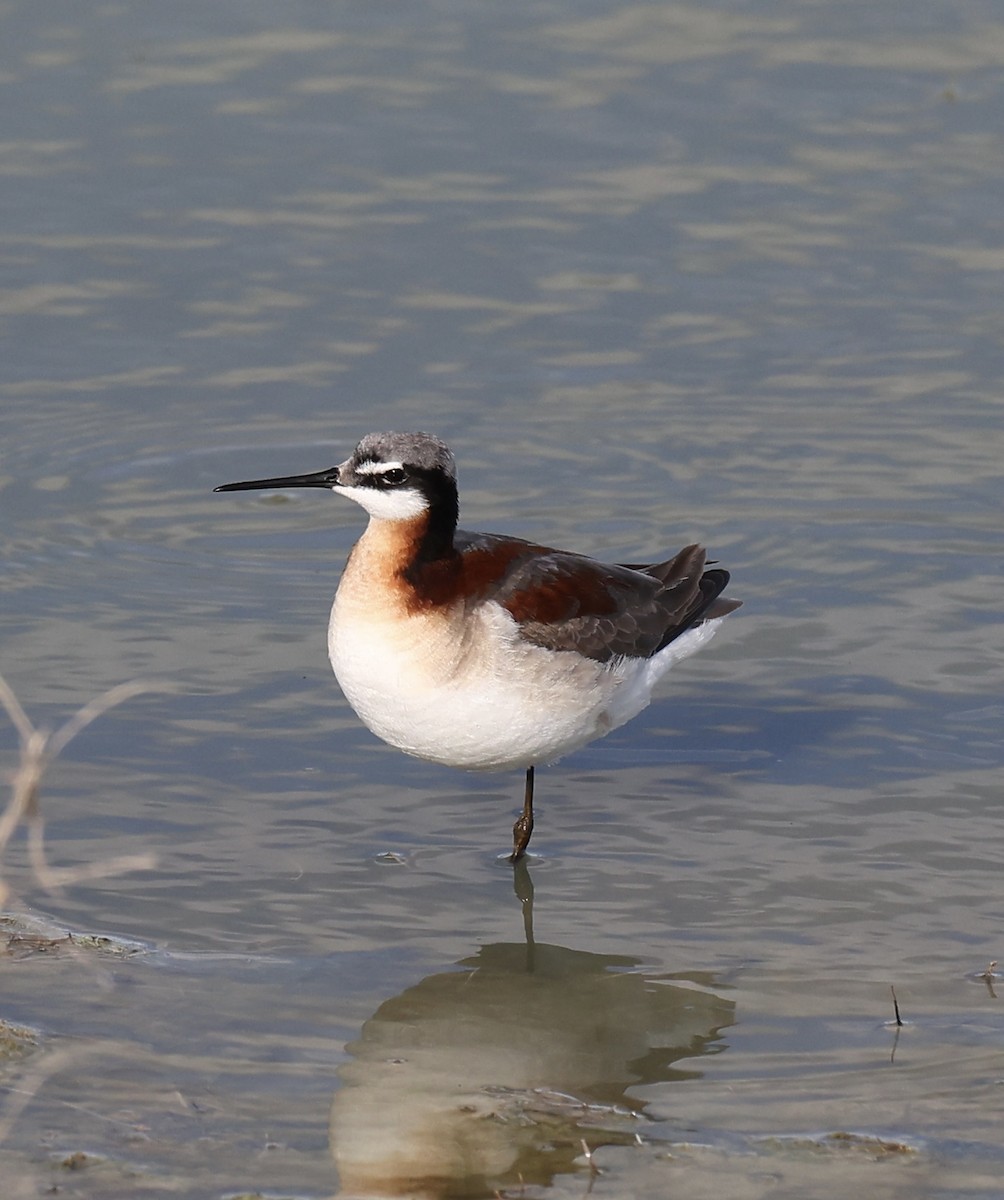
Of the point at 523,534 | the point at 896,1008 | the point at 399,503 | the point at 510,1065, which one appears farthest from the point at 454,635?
the point at 523,534

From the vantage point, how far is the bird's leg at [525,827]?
30.2ft

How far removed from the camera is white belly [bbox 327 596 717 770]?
8547 millimetres

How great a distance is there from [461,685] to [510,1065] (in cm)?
176

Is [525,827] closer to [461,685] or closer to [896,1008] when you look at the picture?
[461,685]

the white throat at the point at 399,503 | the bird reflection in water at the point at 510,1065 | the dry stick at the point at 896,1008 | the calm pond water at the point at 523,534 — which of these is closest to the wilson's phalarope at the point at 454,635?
the white throat at the point at 399,503

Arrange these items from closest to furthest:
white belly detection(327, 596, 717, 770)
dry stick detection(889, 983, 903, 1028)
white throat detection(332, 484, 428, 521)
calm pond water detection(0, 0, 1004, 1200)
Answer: calm pond water detection(0, 0, 1004, 1200) → dry stick detection(889, 983, 903, 1028) → white belly detection(327, 596, 717, 770) → white throat detection(332, 484, 428, 521)

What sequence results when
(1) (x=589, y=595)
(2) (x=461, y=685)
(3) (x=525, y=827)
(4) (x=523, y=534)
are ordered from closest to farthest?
(2) (x=461, y=685), (3) (x=525, y=827), (1) (x=589, y=595), (4) (x=523, y=534)

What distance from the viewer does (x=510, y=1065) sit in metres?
7.43

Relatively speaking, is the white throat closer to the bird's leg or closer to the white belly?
the white belly

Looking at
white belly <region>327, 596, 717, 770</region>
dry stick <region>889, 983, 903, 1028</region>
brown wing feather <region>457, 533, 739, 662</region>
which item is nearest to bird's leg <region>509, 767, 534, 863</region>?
white belly <region>327, 596, 717, 770</region>

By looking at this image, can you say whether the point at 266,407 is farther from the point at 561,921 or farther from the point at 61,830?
the point at 561,921

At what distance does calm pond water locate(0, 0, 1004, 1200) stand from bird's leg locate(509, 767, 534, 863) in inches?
4.1

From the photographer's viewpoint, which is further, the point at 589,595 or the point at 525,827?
the point at 589,595

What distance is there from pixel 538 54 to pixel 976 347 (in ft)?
19.2
